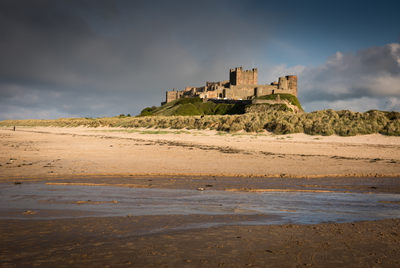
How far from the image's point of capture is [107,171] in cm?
928

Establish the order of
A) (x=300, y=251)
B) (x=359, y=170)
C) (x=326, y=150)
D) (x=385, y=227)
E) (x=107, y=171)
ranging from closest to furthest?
(x=300, y=251), (x=385, y=227), (x=107, y=171), (x=359, y=170), (x=326, y=150)

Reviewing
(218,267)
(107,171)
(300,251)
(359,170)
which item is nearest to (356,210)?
(300,251)

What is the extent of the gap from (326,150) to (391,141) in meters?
6.61

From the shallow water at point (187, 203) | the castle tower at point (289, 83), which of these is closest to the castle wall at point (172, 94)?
the castle tower at point (289, 83)

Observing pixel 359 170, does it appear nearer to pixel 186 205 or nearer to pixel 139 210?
pixel 186 205

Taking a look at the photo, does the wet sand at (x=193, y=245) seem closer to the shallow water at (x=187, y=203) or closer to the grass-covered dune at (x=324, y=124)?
the shallow water at (x=187, y=203)

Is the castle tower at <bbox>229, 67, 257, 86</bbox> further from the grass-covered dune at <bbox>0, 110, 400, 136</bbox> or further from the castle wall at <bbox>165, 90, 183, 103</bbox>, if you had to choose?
the grass-covered dune at <bbox>0, 110, 400, 136</bbox>

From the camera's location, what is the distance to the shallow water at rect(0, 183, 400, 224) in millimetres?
4672

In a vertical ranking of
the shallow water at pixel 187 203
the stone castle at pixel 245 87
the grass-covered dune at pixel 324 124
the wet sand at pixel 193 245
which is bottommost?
the shallow water at pixel 187 203

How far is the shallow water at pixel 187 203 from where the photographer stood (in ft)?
15.3

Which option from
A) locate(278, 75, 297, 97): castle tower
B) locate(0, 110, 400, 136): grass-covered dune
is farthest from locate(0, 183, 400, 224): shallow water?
locate(278, 75, 297, 97): castle tower

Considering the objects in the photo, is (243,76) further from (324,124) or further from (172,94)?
(324,124)

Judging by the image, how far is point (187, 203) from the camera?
5461 mm

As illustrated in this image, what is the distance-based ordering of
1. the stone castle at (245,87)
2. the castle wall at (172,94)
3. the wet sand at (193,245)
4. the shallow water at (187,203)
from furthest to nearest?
the castle wall at (172,94)
the stone castle at (245,87)
the shallow water at (187,203)
the wet sand at (193,245)
